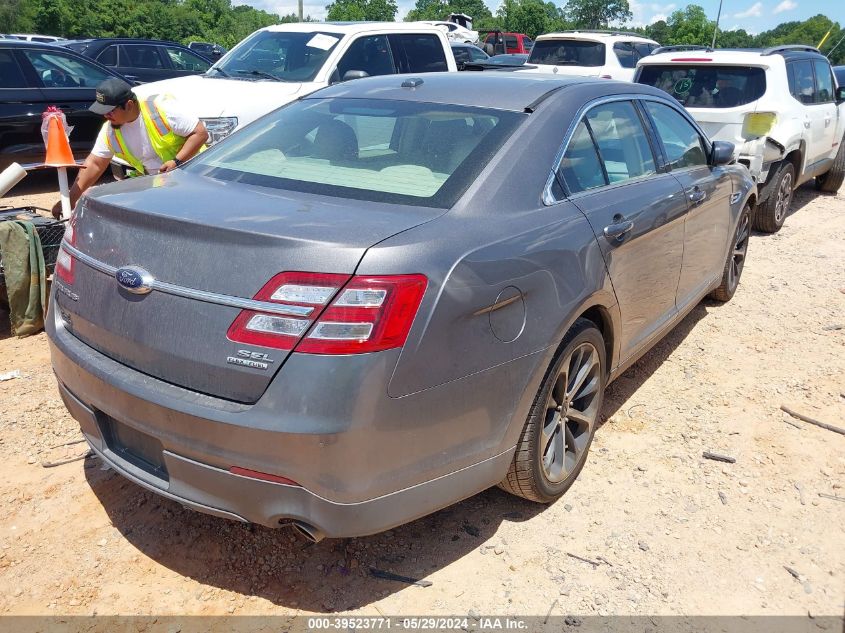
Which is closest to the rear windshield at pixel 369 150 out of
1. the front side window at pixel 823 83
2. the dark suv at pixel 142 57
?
the front side window at pixel 823 83

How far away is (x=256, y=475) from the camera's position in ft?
7.18

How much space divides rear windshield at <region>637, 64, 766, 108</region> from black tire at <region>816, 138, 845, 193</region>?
122 inches

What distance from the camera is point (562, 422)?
3029 mm

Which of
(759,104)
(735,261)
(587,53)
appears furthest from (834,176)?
(735,261)

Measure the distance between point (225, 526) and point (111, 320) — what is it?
39.3 inches

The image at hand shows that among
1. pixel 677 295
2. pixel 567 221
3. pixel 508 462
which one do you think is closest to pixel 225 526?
pixel 508 462

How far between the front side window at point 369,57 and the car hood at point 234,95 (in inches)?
23.0

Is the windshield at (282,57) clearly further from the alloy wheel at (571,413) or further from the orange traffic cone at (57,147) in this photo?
the alloy wheel at (571,413)

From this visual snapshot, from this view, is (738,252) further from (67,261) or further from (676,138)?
(67,261)

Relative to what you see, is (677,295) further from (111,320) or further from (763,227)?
(763,227)

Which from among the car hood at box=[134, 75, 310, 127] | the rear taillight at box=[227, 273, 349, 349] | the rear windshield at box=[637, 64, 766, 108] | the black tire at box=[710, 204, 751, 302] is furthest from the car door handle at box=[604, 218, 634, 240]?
the rear windshield at box=[637, 64, 766, 108]

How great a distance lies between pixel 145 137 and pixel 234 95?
2025 mm

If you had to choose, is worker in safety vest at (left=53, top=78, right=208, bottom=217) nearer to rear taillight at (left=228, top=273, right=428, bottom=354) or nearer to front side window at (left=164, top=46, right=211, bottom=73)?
rear taillight at (left=228, top=273, right=428, bottom=354)

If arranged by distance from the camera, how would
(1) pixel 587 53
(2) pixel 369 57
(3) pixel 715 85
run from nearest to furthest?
(3) pixel 715 85, (2) pixel 369 57, (1) pixel 587 53
